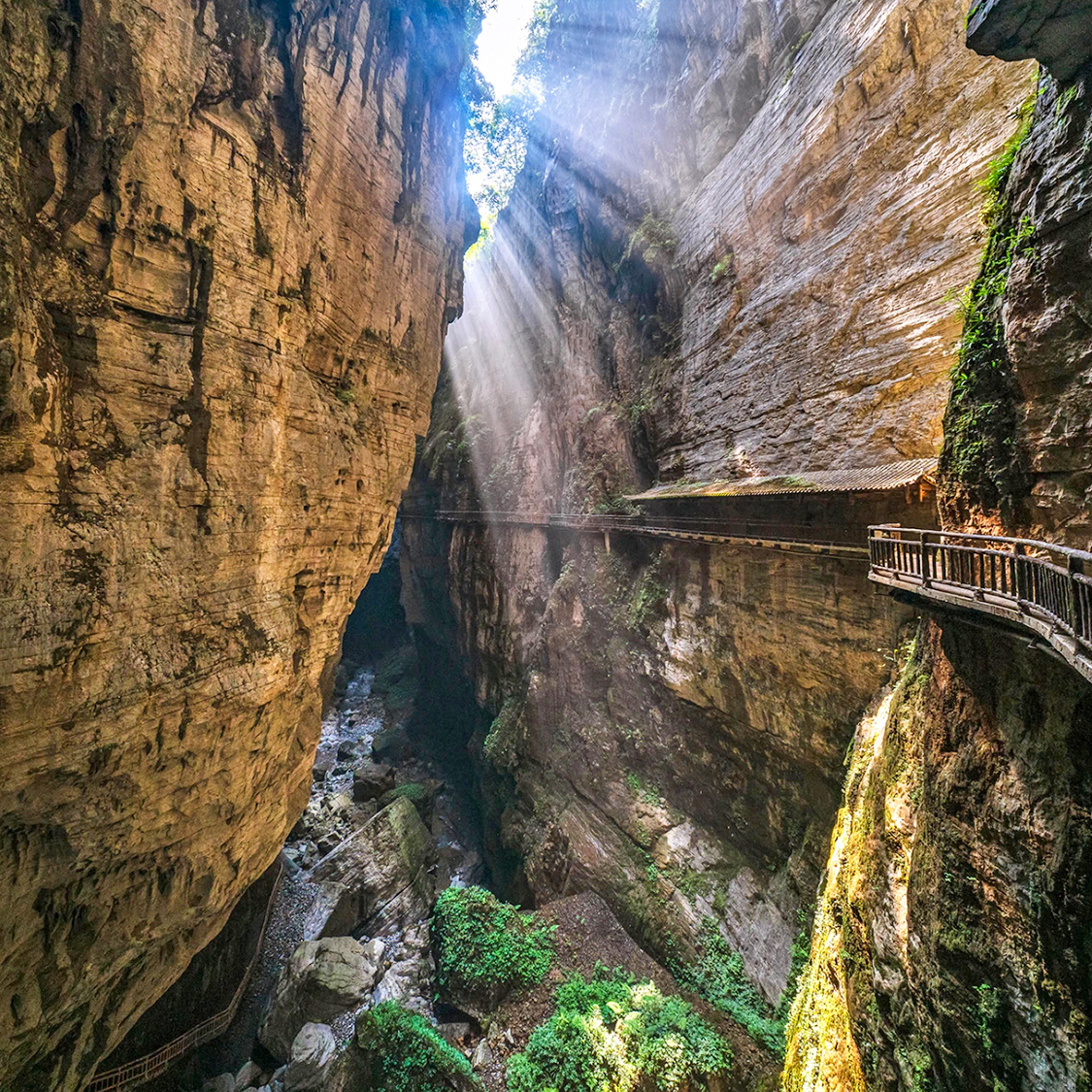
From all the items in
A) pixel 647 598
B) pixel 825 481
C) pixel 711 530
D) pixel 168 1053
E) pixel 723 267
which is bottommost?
pixel 168 1053

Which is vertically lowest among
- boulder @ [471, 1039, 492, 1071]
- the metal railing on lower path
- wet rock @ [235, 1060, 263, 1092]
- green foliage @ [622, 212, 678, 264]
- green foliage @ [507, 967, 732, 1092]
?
wet rock @ [235, 1060, 263, 1092]

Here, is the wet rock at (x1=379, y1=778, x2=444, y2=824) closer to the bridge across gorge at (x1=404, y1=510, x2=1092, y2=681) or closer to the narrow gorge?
the narrow gorge

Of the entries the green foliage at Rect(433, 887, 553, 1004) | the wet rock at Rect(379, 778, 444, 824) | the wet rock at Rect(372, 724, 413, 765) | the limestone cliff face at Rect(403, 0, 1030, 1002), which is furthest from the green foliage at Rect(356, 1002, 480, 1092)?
the wet rock at Rect(372, 724, 413, 765)

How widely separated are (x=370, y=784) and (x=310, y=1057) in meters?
8.31

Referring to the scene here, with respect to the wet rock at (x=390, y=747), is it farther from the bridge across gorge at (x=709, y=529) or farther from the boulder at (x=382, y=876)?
the bridge across gorge at (x=709, y=529)

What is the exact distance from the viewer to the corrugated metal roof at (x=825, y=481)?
741 centimetres

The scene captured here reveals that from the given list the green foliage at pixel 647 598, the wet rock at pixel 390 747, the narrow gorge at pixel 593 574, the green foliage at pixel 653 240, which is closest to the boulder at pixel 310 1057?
the narrow gorge at pixel 593 574

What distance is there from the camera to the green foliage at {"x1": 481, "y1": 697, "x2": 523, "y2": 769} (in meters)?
16.1

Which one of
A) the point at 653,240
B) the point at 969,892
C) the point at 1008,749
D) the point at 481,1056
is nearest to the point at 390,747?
the point at 481,1056

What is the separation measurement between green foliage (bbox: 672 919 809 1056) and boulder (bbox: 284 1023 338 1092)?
6907 mm

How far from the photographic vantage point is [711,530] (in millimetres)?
11617

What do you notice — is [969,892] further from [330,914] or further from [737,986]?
[330,914]

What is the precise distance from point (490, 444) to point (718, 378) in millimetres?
12949

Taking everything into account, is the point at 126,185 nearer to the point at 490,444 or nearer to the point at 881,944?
the point at 881,944
